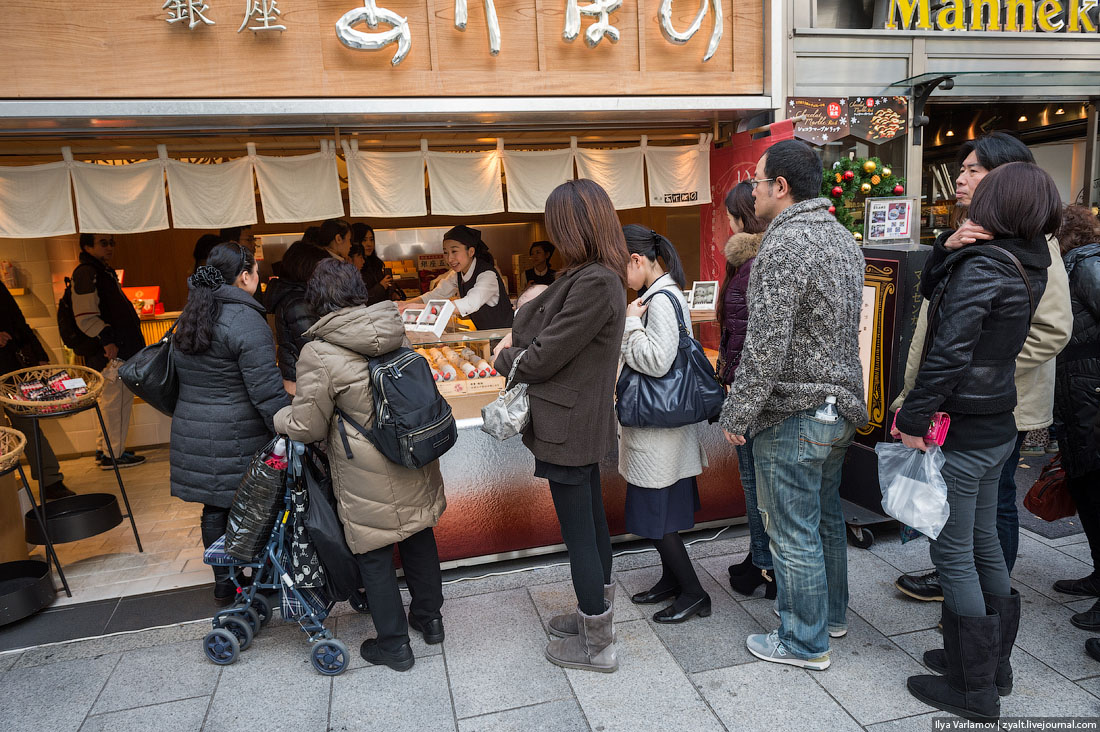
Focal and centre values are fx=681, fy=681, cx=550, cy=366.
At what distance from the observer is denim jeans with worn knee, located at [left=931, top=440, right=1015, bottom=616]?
9.11ft

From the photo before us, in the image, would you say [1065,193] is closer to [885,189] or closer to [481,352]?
[885,189]

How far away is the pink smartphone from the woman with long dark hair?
1035 millimetres

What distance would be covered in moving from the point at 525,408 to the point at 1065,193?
8.55 m

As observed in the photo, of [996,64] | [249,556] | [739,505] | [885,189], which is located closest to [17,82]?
[249,556]

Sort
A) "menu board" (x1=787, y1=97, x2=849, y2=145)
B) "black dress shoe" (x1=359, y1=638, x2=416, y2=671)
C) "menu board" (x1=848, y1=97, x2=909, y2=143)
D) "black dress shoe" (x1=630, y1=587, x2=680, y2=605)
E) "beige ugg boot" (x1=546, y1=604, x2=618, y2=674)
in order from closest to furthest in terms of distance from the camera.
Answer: "beige ugg boot" (x1=546, y1=604, x2=618, y2=674) → "black dress shoe" (x1=359, y1=638, x2=416, y2=671) → "black dress shoe" (x1=630, y1=587, x2=680, y2=605) → "menu board" (x1=787, y1=97, x2=849, y2=145) → "menu board" (x1=848, y1=97, x2=909, y2=143)

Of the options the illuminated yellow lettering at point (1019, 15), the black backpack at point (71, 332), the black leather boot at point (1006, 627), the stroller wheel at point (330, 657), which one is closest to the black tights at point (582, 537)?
the stroller wheel at point (330, 657)

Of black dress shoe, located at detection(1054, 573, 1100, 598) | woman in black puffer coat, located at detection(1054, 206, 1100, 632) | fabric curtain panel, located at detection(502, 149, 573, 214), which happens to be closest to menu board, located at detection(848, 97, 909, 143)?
fabric curtain panel, located at detection(502, 149, 573, 214)

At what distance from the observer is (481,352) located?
529 centimetres

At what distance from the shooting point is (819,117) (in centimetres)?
634

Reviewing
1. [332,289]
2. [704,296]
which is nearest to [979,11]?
[704,296]

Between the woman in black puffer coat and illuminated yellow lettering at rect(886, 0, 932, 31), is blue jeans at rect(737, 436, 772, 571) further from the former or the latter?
illuminated yellow lettering at rect(886, 0, 932, 31)

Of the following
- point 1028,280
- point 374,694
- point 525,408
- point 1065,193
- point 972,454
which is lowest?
point 374,694

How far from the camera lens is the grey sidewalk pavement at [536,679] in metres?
2.97

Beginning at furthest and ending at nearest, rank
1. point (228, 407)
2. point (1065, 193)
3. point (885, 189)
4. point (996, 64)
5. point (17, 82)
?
point (1065, 193) < point (996, 64) < point (885, 189) < point (17, 82) < point (228, 407)
